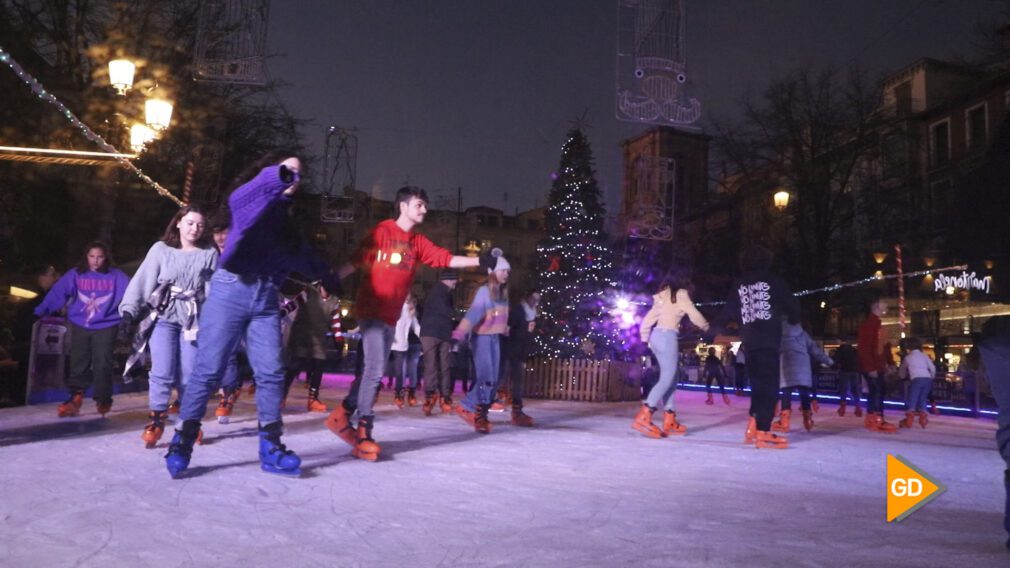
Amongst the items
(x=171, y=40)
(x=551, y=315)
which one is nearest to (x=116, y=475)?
(x=551, y=315)

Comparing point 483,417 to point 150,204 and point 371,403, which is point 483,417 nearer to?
point 371,403

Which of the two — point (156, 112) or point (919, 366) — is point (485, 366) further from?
point (156, 112)

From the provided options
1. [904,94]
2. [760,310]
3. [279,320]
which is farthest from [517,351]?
[904,94]

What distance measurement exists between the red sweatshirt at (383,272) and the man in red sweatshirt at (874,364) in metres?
7.70

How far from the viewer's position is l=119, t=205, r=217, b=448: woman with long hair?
579 cm

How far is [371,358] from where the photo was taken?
18.1 feet

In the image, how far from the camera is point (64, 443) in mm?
6012

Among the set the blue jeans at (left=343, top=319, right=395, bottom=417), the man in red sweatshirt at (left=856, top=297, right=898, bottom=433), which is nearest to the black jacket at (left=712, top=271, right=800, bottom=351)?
the blue jeans at (left=343, top=319, right=395, bottom=417)

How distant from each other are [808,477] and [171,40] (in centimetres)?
1806

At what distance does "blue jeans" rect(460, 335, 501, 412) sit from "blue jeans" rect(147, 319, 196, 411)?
284 centimetres

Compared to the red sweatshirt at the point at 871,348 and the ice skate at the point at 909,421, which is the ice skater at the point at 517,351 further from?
the ice skate at the point at 909,421

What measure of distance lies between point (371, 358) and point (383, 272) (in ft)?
1.90

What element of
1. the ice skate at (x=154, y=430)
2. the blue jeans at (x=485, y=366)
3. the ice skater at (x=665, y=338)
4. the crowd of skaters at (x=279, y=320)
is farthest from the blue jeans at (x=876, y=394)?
the ice skate at (x=154, y=430)

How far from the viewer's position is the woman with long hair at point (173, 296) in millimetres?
5793
